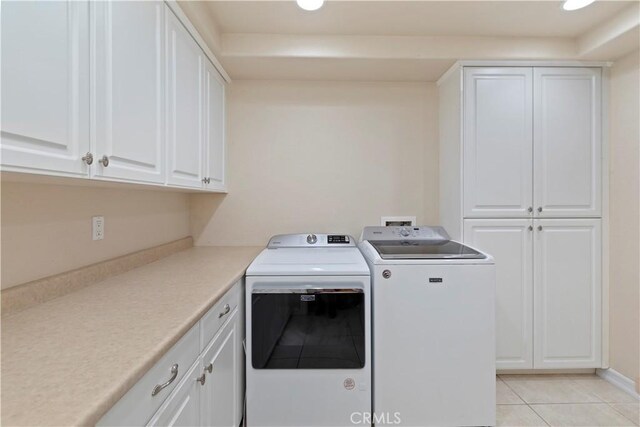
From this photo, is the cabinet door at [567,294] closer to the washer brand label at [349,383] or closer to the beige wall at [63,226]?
the washer brand label at [349,383]

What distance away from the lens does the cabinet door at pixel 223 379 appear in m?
1.15

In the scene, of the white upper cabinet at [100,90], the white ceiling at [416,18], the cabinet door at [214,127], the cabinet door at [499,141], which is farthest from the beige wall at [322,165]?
the white upper cabinet at [100,90]

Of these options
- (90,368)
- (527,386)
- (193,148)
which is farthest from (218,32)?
(527,386)

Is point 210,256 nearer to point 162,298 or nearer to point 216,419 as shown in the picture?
point 162,298

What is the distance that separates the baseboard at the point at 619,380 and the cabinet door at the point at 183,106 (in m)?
3.00

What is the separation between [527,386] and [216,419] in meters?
2.02

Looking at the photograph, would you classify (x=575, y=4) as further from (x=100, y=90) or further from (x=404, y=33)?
(x=100, y=90)

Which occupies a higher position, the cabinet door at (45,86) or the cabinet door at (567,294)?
the cabinet door at (45,86)

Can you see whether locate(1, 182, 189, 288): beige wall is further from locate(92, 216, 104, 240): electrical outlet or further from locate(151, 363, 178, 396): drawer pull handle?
locate(151, 363, 178, 396): drawer pull handle

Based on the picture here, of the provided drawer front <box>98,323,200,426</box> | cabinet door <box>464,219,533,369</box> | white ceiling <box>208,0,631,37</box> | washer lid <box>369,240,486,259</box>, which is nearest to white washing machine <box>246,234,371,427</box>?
washer lid <box>369,240,486,259</box>

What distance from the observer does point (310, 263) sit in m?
1.67

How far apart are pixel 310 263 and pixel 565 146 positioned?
191 centimetres

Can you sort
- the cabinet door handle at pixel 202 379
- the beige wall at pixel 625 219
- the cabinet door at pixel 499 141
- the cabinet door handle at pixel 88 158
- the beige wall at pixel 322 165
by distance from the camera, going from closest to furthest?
the cabinet door handle at pixel 88 158
the cabinet door handle at pixel 202 379
the beige wall at pixel 625 219
the cabinet door at pixel 499 141
the beige wall at pixel 322 165

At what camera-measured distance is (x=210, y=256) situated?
1.98 meters
